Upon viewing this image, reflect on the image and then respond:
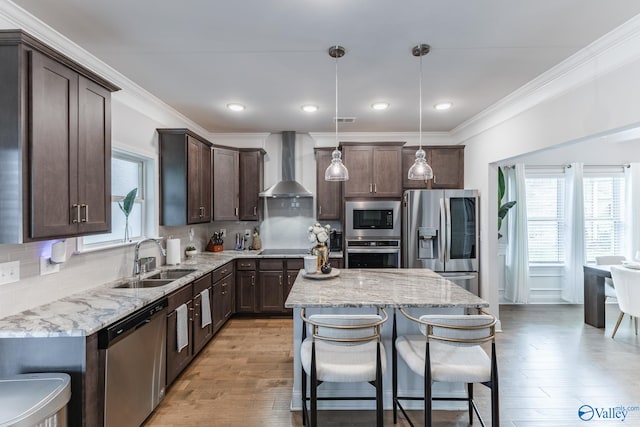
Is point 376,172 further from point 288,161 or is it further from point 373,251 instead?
point 288,161

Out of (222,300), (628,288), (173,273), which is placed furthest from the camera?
(222,300)

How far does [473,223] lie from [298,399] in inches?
121

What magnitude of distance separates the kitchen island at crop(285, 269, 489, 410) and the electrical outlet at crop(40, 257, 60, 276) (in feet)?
5.37

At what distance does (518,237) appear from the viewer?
4.97 m

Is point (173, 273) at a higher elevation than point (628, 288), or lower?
higher

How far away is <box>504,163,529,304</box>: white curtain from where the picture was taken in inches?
195

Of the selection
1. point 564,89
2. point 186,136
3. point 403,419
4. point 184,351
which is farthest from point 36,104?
point 564,89

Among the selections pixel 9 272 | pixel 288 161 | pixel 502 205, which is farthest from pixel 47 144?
pixel 502 205

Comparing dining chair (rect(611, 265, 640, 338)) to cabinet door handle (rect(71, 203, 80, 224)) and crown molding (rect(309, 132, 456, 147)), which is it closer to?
crown molding (rect(309, 132, 456, 147))

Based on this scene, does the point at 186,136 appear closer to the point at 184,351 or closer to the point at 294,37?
the point at 294,37

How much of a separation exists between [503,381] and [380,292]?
151 centimetres

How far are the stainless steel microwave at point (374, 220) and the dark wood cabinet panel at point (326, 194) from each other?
41 centimetres

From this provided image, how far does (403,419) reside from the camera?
2299 millimetres

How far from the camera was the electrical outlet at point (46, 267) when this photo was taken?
6.90ft
